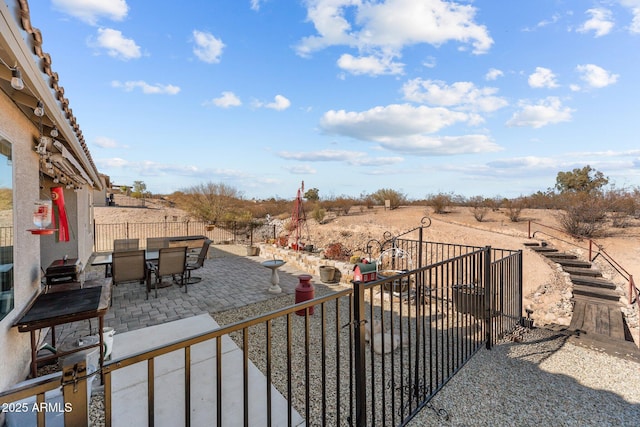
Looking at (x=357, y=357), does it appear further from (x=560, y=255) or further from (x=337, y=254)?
(x=560, y=255)

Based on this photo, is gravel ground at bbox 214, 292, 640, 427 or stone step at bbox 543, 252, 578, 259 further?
stone step at bbox 543, 252, 578, 259

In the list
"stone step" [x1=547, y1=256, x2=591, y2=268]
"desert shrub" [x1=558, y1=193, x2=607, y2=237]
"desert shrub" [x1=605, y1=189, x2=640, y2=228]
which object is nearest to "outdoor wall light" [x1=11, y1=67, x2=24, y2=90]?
"stone step" [x1=547, y1=256, x2=591, y2=268]

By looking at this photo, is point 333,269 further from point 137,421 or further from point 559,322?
point 559,322

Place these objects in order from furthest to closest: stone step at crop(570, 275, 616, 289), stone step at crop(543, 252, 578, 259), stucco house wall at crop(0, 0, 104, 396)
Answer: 1. stone step at crop(543, 252, 578, 259)
2. stone step at crop(570, 275, 616, 289)
3. stucco house wall at crop(0, 0, 104, 396)

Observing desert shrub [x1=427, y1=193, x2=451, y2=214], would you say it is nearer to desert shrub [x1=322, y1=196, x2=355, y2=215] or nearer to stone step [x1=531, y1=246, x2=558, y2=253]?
desert shrub [x1=322, y1=196, x2=355, y2=215]

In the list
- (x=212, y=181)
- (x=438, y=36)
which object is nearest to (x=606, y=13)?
(x=438, y=36)

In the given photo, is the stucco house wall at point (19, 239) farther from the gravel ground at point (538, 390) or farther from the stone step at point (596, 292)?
the stone step at point (596, 292)

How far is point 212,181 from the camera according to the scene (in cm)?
1978

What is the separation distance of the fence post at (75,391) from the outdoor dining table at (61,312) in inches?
84.6

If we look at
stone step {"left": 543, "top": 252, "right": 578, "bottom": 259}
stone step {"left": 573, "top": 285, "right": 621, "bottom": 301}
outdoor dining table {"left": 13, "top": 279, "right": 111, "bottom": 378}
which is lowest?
stone step {"left": 573, "top": 285, "right": 621, "bottom": 301}

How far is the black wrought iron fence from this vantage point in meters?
1.58

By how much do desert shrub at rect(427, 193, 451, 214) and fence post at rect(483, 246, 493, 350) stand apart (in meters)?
14.3

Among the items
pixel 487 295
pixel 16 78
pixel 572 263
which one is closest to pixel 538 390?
pixel 487 295

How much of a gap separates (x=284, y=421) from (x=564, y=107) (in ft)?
35.6
